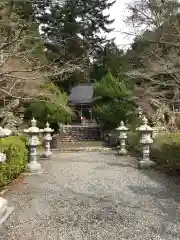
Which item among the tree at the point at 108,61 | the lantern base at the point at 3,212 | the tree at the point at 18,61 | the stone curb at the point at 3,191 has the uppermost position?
the tree at the point at 108,61

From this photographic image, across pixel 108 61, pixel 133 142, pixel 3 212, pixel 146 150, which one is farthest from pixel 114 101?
pixel 3 212

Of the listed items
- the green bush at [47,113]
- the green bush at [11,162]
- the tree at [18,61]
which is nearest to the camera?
the green bush at [11,162]

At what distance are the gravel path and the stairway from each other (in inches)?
595

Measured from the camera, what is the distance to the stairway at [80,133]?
2300 centimetres

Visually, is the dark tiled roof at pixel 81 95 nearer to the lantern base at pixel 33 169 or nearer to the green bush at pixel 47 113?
the green bush at pixel 47 113

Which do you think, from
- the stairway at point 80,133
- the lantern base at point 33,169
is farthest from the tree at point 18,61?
the stairway at point 80,133

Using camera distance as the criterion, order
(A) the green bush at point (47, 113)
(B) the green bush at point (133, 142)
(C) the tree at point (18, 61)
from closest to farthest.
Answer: (C) the tree at point (18, 61) → (B) the green bush at point (133, 142) → (A) the green bush at point (47, 113)

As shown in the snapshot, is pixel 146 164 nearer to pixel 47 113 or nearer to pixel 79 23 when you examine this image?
pixel 47 113

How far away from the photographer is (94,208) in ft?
15.6

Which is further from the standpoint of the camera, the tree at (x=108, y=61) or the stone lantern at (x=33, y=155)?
the tree at (x=108, y=61)

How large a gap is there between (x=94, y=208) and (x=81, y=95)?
26254 millimetres

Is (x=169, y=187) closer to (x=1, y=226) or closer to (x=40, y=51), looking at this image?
(x=1, y=226)

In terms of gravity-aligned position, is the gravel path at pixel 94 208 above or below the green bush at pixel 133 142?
below

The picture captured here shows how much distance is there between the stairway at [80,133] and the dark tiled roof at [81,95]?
430 cm
